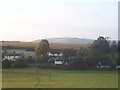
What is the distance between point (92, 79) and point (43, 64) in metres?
1.39

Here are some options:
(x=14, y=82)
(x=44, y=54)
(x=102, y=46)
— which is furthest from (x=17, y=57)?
(x=102, y=46)

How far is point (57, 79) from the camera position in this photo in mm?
7738

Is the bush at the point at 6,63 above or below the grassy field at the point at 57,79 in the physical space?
above

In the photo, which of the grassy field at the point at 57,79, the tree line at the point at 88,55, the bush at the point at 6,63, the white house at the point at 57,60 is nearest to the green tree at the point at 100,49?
the tree line at the point at 88,55

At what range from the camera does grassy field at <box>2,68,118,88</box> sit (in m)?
6.87

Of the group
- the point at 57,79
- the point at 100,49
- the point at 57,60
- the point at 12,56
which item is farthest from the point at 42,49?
the point at 100,49

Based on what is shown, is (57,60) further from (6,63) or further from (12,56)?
(6,63)

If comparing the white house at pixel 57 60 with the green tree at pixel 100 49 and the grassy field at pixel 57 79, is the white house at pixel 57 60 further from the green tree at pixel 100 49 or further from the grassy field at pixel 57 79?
the green tree at pixel 100 49

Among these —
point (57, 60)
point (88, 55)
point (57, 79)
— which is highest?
point (88, 55)

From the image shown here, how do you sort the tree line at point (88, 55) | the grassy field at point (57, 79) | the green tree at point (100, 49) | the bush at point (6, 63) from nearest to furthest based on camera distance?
the grassy field at point (57, 79), the bush at point (6, 63), the tree line at point (88, 55), the green tree at point (100, 49)

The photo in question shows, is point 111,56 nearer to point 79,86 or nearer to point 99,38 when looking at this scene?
point 99,38

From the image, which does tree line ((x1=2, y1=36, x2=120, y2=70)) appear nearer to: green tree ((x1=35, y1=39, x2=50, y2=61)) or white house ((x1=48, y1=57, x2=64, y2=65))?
green tree ((x1=35, y1=39, x2=50, y2=61))

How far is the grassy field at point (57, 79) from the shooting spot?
6872 millimetres

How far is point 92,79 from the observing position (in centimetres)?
807
